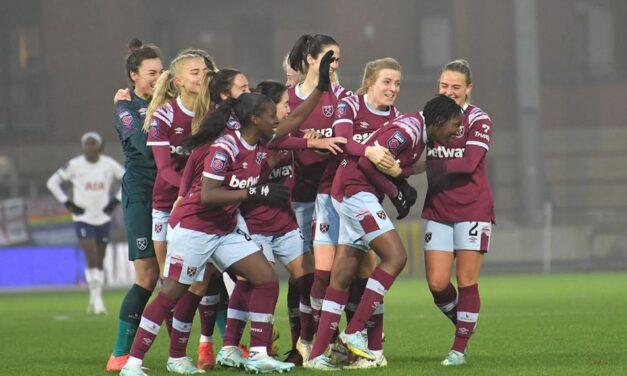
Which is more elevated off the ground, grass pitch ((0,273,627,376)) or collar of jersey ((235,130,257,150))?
collar of jersey ((235,130,257,150))

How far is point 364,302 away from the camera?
8.23m

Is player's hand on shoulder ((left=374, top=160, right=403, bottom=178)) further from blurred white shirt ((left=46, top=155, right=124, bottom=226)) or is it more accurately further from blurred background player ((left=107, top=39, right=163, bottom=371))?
blurred white shirt ((left=46, top=155, right=124, bottom=226))

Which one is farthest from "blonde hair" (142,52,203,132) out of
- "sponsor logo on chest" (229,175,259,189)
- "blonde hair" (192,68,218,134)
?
"sponsor logo on chest" (229,175,259,189)

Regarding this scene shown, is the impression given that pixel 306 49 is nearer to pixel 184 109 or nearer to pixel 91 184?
pixel 184 109

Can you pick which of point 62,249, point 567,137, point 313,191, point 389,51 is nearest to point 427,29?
point 389,51

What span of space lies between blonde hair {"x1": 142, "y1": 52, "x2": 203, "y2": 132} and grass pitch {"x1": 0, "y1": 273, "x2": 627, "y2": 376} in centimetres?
157

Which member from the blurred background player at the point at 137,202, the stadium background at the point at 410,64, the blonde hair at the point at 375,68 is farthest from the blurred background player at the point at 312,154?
the stadium background at the point at 410,64

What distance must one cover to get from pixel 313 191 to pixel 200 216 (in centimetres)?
137

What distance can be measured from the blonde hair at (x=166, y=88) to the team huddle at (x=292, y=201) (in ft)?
0.04

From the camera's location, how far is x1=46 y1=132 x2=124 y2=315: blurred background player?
1542 centimetres

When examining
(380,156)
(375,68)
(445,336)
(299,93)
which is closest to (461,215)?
(380,156)

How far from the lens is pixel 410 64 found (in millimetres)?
32844

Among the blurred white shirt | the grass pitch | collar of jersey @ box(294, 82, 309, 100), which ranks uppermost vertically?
collar of jersey @ box(294, 82, 309, 100)

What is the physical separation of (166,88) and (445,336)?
3.35m
